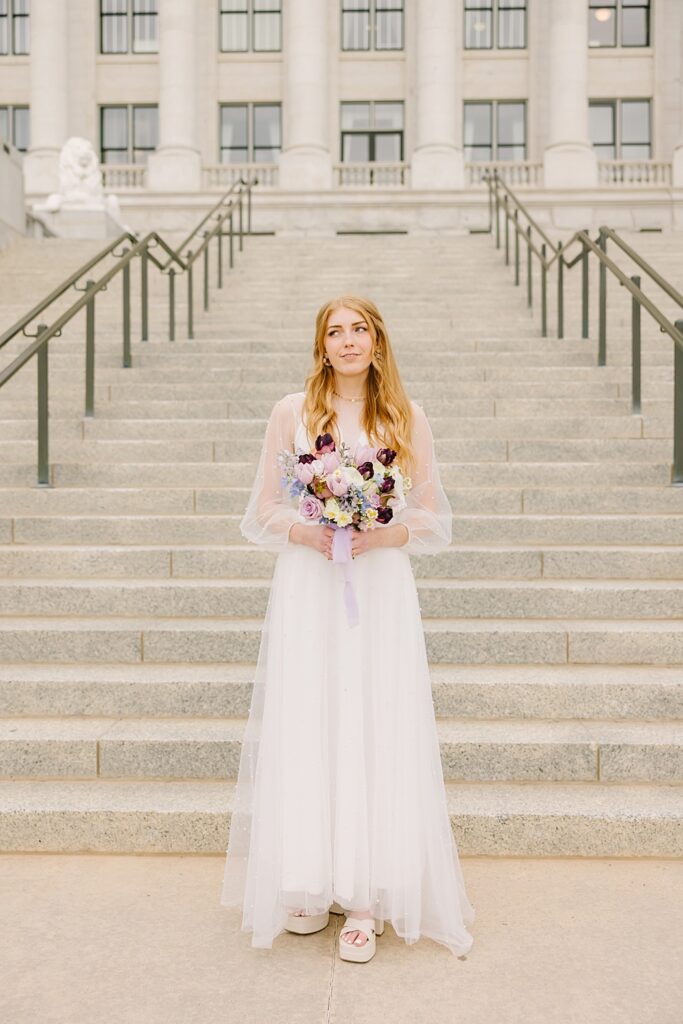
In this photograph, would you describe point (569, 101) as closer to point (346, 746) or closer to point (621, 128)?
point (621, 128)

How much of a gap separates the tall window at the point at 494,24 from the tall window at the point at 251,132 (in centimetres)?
673

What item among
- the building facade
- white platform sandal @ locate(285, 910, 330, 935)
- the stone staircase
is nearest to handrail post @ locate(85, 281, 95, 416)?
the stone staircase

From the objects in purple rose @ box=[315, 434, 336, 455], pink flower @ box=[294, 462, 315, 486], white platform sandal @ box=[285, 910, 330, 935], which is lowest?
white platform sandal @ box=[285, 910, 330, 935]

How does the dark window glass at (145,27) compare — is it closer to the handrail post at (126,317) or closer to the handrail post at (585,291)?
the handrail post at (126,317)

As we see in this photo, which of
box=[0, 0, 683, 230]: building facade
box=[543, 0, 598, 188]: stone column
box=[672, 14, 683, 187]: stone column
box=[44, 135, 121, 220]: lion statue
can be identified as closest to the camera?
box=[44, 135, 121, 220]: lion statue

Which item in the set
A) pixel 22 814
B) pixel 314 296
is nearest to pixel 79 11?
pixel 314 296

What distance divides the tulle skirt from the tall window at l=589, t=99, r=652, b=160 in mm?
31417

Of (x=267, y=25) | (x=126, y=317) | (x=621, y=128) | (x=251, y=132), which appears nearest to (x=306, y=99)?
(x=251, y=132)

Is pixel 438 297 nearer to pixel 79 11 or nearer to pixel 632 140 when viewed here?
pixel 632 140

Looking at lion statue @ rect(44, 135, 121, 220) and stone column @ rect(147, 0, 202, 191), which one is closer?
lion statue @ rect(44, 135, 121, 220)

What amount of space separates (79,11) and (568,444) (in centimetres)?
3095

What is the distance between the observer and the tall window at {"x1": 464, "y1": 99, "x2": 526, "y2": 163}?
31.2 meters

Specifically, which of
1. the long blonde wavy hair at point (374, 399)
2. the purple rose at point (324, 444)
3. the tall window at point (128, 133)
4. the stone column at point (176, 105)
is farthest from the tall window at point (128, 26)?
the purple rose at point (324, 444)

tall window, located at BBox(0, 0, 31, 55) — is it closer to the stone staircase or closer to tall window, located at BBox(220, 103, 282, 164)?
tall window, located at BBox(220, 103, 282, 164)
